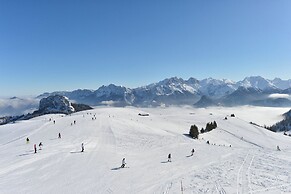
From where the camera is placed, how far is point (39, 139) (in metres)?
59.4

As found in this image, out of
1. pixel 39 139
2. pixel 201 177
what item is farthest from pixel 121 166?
pixel 39 139

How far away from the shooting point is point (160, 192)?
84.2ft

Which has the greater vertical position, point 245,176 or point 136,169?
point 136,169

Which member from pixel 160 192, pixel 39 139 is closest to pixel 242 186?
pixel 160 192

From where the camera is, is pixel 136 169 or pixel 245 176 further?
pixel 136 169

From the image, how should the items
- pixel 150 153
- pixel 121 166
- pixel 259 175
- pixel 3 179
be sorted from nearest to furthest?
pixel 3 179 → pixel 259 175 → pixel 121 166 → pixel 150 153

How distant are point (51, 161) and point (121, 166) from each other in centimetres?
990

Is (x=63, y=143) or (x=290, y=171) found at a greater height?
(x=63, y=143)

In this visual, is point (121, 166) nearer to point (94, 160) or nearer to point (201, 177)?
point (94, 160)

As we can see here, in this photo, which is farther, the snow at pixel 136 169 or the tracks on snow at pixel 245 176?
the snow at pixel 136 169

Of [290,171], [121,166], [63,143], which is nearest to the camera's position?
[290,171]

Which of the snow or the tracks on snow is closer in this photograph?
the tracks on snow

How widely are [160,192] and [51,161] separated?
18657mm

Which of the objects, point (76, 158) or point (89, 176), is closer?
point (89, 176)
